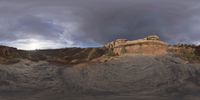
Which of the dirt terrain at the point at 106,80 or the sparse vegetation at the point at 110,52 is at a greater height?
the sparse vegetation at the point at 110,52

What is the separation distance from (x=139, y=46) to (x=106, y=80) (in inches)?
202

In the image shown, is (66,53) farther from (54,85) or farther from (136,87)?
(136,87)

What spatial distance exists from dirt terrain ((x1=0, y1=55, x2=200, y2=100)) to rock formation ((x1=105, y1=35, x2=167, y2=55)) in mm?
587

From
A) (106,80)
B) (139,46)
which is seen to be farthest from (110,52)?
(106,80)

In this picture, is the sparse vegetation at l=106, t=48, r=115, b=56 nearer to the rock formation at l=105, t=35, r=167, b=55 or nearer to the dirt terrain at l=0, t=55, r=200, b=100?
the rock formation at l=105, t=35, r=167, b=55

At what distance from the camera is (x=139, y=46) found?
54250mm

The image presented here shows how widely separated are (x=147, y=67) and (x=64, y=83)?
8125 mm

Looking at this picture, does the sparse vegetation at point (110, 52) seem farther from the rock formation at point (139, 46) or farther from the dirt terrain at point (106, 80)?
the dirt terrain at point (106, 80)

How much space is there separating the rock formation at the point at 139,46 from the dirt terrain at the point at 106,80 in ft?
1.93

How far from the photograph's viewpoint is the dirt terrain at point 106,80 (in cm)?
4947

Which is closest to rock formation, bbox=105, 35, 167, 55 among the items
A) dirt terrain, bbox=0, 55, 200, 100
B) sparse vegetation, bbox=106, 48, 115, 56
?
sparse vegetation, bbox=106, 48, 115, 56

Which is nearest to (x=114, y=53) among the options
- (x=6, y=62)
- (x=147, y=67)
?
(x=147, y=67)

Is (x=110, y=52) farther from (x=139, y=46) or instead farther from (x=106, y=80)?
(x=106, y=80)

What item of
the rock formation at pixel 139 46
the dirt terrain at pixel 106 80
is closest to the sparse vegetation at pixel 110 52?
the rock formation at pixel 139 46
